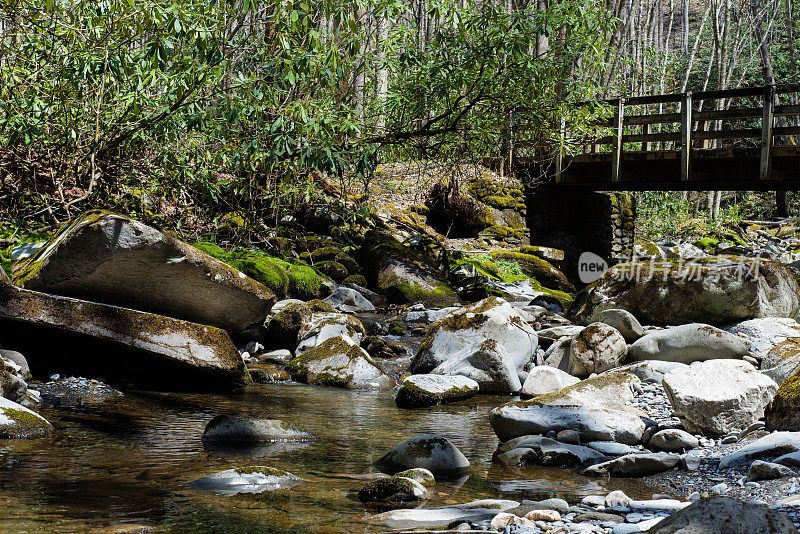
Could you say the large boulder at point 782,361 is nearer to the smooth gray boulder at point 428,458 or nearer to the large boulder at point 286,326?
the smooth gray boulder at point 428,458

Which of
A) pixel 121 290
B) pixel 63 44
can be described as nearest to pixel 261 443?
pixel 121 290

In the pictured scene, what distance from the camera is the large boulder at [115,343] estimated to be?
5992 millimetres

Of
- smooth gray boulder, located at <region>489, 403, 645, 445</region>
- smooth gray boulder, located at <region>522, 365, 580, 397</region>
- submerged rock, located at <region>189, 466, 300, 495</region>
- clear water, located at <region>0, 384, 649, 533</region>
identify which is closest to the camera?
clear water, located at <region>0, 384, 649, 533</region>

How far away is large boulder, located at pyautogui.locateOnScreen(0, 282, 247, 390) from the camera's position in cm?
599

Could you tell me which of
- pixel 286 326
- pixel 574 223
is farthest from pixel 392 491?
pixel 574 223

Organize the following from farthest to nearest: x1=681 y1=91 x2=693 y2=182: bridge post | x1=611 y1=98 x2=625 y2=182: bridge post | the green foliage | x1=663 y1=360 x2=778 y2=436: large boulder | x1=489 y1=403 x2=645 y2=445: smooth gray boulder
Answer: x1=611 y1=98 x2=625 y2=182: bridge post, x1=681 y1=91 x2=693 y2=182: bridge post, the green foliage, x1=489 y1=403 x2=645 y2=445: smooth gray boulder, x1=663 y1=360 x2=778 y2=436: large boulder

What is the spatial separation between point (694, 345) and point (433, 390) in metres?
2.53

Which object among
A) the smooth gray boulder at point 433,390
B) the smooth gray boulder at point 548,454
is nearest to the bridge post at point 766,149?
the smooth gray boulder at point 433,390

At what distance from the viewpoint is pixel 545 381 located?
6.50m

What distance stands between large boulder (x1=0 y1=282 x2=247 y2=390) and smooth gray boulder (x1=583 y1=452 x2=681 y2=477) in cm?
360

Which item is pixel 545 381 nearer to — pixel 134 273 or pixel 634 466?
pixel 634 466

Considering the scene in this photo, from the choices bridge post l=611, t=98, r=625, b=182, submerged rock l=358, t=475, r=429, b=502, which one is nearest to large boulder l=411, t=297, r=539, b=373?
submerged rock l=358, t=475, r=429, b=502

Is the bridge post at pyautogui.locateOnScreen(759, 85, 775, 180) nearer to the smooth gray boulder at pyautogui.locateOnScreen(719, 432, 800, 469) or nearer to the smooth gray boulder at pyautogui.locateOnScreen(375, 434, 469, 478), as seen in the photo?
the smooth gray boulder at pyautogui.locateOnScreen(719, 432, 800, 469)

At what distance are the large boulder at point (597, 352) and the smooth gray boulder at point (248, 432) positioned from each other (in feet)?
10.6
